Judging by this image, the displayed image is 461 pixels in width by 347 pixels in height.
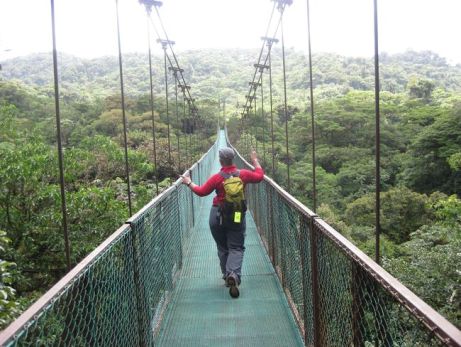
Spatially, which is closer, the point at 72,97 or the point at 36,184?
the point at 36,184

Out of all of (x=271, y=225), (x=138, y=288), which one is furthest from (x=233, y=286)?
(x=138, y=288)

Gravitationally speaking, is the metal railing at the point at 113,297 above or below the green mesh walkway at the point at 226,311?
above

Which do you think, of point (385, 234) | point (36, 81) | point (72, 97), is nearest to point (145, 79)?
point (36, 81)

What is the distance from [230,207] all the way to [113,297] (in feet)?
3.60

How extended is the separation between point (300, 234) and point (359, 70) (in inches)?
2003

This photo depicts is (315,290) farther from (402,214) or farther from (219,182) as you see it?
(402,214)

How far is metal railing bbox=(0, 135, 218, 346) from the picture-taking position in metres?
0.93

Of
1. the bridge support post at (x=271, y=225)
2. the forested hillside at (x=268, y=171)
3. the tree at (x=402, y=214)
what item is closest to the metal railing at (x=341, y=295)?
the bridge support post at (x=271, y=225)

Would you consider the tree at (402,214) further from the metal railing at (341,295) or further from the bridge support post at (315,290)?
the bridge support post at (315,290)

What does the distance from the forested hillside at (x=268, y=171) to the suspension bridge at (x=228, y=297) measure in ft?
3.42

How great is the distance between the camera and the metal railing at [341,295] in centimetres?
84

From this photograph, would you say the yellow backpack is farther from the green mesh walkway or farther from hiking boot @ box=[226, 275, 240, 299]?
the green mesh walkway

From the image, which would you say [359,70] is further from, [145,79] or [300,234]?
[300,234]

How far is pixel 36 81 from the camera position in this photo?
41.8m
